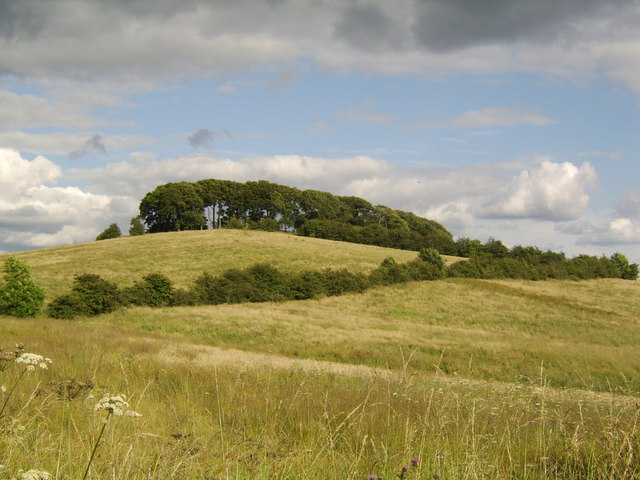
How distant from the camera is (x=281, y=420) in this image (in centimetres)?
557

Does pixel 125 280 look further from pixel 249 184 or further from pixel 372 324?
pixel 249 184

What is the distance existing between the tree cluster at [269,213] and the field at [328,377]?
523 inches

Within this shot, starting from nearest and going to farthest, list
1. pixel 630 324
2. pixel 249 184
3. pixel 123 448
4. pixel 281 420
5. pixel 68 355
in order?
pixel 123 448, pixel 281 420, pixel 68 355, pixel 630 324, pixel 249 184

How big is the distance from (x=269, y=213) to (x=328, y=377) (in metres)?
92.6

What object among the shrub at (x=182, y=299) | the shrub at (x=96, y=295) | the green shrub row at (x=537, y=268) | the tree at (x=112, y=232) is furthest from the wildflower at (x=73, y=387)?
the tree at (x=112, y=232)

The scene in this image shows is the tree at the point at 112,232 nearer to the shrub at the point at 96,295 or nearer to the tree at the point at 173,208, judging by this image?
the tree at the point at 173,208

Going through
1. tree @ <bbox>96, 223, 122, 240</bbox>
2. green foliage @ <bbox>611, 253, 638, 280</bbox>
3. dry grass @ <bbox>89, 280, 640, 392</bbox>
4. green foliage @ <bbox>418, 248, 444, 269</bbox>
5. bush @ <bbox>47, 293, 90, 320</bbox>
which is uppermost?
tree @ <bbox>96, 223, 122, 240</bbox>

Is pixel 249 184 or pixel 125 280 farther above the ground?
pixel 249 184

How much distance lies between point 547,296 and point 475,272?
9878mm

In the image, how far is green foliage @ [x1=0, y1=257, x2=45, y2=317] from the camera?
101 feet

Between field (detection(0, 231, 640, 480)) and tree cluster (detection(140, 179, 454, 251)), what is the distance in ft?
43.6

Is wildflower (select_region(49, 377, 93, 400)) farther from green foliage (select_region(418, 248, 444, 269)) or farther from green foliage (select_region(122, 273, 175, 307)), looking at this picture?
green foliage (select_region(418, 248, 444, 269))

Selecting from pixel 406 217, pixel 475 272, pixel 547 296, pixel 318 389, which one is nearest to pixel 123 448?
pixel 318 389

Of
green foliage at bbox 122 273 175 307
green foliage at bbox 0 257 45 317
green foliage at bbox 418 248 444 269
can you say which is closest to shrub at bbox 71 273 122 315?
green foliage at bbox 122 273 175 307
